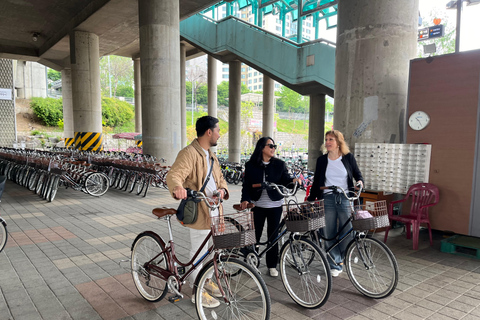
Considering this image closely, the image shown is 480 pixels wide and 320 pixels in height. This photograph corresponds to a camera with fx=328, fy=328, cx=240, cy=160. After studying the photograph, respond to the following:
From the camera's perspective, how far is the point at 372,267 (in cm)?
329

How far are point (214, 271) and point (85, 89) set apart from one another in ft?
51.1

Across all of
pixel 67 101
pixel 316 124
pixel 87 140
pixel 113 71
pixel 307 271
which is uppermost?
pixel 113 71

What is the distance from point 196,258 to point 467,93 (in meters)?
4.69

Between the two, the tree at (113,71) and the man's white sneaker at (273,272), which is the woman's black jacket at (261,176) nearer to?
the man's white sneaker at (273,272)

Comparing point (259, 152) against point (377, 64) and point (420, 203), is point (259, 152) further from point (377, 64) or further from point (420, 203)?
point (377, 64)

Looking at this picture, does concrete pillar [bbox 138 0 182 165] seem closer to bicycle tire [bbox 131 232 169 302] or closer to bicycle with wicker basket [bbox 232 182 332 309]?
bicycle tire [bbox 131 232 169 302]

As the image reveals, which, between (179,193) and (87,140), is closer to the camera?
(179,193)

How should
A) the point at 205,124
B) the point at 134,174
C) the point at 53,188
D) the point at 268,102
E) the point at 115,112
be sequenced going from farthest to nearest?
the point at 115,112
the point at 268,102
the point at 134,174
the point at 53,188
the point at 205,124

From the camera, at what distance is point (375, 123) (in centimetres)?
600

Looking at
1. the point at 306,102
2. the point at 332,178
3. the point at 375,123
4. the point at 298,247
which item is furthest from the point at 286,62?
the point at 306,102

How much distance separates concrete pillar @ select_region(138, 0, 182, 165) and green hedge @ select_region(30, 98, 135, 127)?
36.5 m

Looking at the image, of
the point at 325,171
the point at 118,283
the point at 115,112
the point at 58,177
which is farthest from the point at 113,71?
the point at 325,171

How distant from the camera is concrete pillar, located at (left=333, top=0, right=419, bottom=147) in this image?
5.84 m

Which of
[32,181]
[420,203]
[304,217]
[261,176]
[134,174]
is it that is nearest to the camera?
[304,217]
